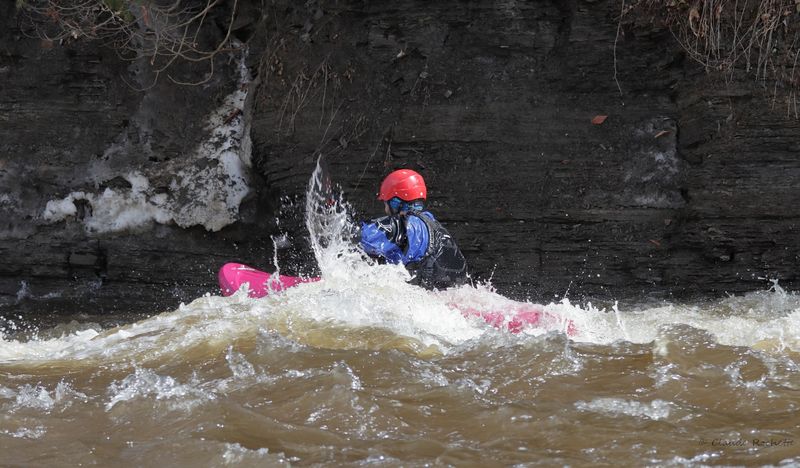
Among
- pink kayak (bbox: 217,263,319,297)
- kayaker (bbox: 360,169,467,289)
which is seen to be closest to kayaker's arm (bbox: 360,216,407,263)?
kayaker (bbox: 360,169,467,289)

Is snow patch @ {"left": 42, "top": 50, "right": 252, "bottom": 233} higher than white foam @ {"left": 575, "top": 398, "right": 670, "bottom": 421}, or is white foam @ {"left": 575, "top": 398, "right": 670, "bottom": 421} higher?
snow patch @ {"left": 42, "top": 50, "right": 252, "bottom": 233}

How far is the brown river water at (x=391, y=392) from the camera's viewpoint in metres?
2.96

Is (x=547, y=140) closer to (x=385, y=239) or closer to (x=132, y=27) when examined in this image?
(x=385, y=239)

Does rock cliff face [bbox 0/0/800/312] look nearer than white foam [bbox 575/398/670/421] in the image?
No

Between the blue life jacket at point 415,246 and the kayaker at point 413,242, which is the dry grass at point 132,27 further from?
the blue life jacket at point 415,246

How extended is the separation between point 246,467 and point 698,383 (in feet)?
6.63

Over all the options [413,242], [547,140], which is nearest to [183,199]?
[413,242]

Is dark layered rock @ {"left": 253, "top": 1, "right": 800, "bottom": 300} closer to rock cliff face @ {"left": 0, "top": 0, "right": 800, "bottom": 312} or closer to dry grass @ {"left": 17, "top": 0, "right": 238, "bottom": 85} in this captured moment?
rock cliff face @ {"left": 0, "top": 0, "right": 800, "bottom": 312}

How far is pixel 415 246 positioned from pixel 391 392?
204 centimetres

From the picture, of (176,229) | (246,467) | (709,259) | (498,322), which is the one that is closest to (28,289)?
(176,229)

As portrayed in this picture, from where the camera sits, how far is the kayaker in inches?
214

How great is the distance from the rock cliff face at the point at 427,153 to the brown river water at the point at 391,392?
2.00 metres

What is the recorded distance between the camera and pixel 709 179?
6.69 meters

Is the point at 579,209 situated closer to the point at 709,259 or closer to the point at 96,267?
the point at 709,259
